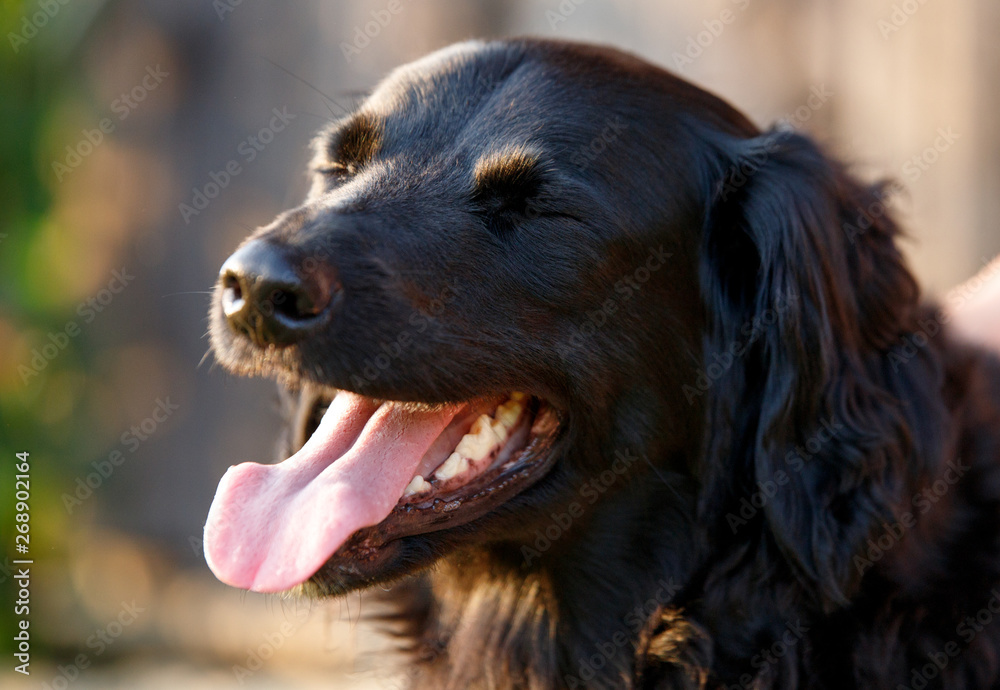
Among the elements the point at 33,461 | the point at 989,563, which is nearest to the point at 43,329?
the point at 33,461

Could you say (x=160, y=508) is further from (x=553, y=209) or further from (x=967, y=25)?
(x=967, y=25)

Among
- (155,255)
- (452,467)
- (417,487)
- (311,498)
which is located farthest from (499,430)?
(155,255)

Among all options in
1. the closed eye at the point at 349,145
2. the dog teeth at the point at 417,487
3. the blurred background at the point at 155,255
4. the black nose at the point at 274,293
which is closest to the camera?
the black nose at the point at 274,293

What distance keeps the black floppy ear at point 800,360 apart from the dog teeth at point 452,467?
57 centimetres

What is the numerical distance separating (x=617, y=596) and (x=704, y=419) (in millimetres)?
501

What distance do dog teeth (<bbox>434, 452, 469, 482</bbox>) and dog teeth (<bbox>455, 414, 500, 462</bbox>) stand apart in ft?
0.04

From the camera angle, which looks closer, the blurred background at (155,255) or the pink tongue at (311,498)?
the pink tongue at (311,498)

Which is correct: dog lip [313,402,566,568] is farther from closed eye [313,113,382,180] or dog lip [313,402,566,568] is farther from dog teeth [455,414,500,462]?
closed eye [313,113,382,180]

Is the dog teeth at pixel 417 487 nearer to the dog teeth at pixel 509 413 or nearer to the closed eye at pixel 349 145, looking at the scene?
the dog teeth at pixel 509 413

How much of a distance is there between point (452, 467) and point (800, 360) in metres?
0.82

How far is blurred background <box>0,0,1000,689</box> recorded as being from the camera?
4.63 metres

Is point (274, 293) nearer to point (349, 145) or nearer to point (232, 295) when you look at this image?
point (232, 295)

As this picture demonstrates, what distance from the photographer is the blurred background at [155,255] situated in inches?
182

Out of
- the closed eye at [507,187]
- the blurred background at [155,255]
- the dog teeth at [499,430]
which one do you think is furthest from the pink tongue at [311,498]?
the blurred background at [155,255]
